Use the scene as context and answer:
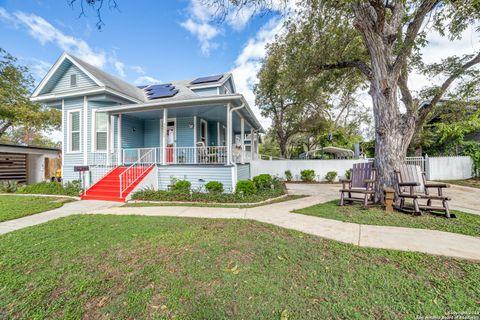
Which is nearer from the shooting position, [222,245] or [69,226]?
[222,245]

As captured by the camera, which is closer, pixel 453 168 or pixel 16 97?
pixel 453 168

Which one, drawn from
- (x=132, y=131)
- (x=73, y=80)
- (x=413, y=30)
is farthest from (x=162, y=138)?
(x=413, y=30)

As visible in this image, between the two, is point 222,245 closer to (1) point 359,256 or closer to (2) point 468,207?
(1) point 359,256

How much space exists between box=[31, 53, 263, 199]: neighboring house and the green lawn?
480cm

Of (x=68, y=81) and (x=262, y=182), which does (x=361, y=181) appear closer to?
(x=262, y=182)

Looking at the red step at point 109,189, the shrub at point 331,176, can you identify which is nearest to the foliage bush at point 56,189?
the red step at point 109,189

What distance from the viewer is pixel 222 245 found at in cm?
329

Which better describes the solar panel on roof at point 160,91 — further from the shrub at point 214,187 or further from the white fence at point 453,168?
the white fence at point 453,168

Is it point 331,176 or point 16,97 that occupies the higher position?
point 16,97

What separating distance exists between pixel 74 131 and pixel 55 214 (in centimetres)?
630

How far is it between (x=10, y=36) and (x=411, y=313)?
15.9 meters

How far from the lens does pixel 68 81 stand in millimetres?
10656

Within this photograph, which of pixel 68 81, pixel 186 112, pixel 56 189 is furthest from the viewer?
pixel 68 81

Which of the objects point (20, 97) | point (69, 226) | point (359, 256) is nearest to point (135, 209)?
point (69, 226)
